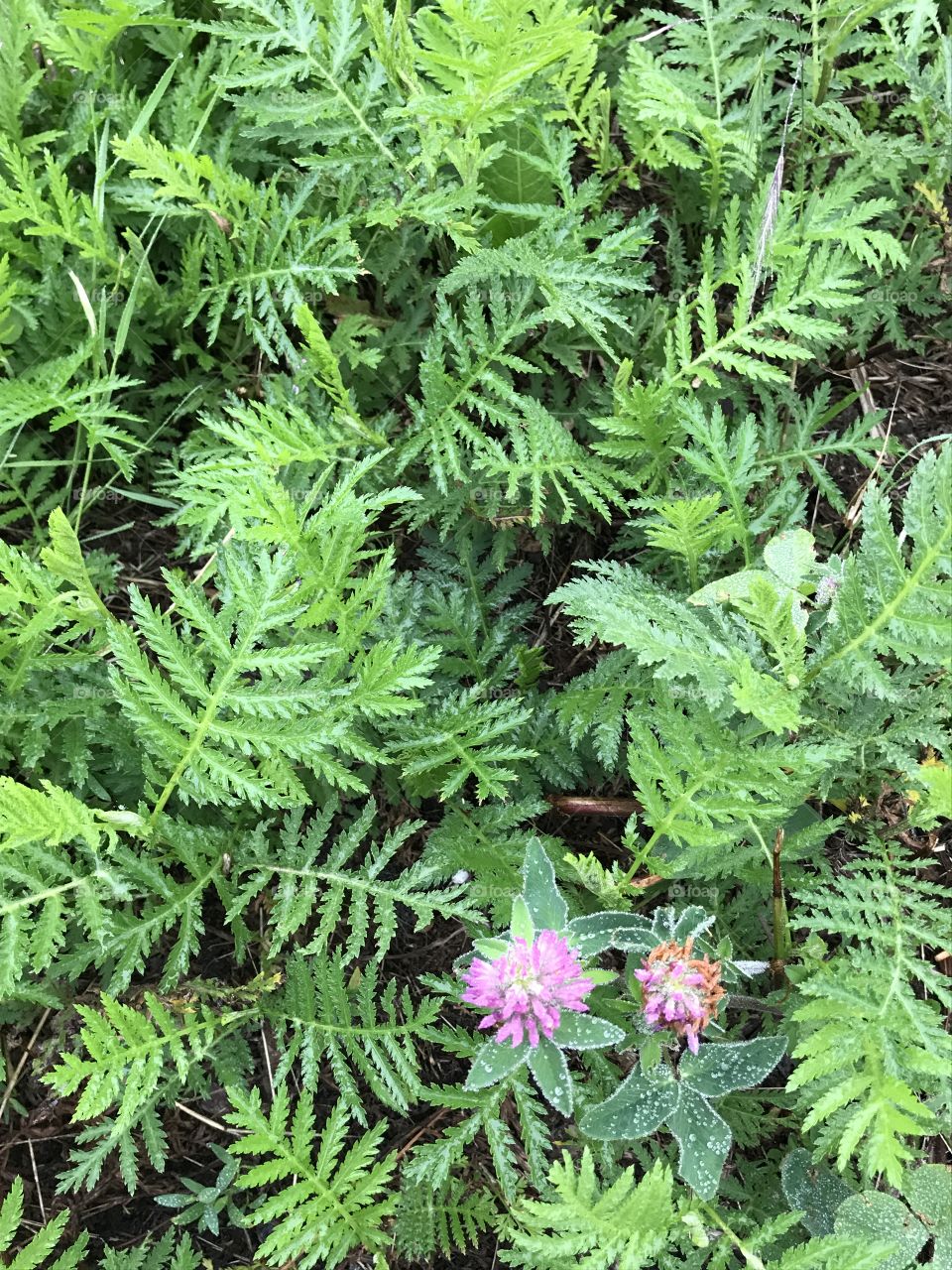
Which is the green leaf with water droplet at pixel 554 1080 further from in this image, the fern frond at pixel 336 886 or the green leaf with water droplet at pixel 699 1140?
the fern frond at pixel 336 886

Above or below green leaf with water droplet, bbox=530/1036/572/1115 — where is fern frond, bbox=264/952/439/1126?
below

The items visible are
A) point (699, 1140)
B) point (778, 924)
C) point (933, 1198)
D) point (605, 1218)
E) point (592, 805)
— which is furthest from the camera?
point (592, 805)

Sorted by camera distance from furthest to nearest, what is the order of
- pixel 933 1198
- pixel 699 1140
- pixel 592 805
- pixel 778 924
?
pixel 592 805 < pixel 778 924 < pixel 933 1198 < pixel 699 1140

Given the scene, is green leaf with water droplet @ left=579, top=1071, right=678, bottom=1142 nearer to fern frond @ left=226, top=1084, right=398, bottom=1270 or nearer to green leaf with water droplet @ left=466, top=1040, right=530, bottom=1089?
green leaf with water droplet @ left=466, top=1040, right=530, bottom=1089

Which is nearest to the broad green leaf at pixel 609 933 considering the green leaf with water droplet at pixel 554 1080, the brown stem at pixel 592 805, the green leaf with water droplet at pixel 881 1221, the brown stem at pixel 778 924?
the green leaf with water droplet at pixel 554 1080

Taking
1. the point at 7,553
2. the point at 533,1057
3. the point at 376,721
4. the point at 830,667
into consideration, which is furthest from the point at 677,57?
the point at 533,1057

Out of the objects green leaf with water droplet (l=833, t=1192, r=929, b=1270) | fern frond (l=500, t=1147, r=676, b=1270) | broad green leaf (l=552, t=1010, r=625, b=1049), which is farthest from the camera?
green leaf with water droplet (l=833, t=1192, r=929, b=1270)

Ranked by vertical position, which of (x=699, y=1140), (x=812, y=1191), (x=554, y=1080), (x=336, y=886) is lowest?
(x=812, y=1191)

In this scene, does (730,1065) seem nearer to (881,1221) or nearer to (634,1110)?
(634,1110)

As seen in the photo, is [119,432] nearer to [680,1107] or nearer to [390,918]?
[390,918]

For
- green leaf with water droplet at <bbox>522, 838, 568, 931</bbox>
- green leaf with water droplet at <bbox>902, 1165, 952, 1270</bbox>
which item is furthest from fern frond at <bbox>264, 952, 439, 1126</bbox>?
green leaf with water droplet at <bbox>902, 1165, 952, 1270</bbox>

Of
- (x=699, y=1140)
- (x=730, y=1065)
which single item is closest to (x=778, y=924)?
(x=730, y=1065)
